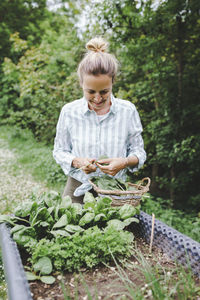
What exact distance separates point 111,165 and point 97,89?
525 millimetres

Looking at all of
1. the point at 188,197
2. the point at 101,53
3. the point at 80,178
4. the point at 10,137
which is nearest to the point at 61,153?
the point at 80,178

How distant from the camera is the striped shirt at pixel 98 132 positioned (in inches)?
79.6

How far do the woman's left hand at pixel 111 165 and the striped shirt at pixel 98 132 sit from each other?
0.66ft

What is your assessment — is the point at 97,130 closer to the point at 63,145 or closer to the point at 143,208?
the point at 63,145

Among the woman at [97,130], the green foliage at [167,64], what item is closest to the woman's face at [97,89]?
the woman at [97,130]

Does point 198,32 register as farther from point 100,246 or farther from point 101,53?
point 100,246

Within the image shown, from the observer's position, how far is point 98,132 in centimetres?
202

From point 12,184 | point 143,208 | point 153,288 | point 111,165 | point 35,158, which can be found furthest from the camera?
point 35,158

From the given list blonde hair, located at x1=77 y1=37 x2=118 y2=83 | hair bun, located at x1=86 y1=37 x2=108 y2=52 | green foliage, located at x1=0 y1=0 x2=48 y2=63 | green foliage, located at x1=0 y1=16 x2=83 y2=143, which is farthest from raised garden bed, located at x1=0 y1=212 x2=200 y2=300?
green foliage, located at x1=0 y1=0 x2=48 y2=63

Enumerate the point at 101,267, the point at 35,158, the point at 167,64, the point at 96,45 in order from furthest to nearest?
1. the point at 35,158
2. the point at 167,64
3. the point at 96,45
4. the point at 101,267

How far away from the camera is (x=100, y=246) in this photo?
139 cm

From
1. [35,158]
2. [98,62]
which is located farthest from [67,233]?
[35,158]

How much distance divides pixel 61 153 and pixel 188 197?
11.8ft

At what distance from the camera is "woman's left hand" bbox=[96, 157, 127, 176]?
1760mm
